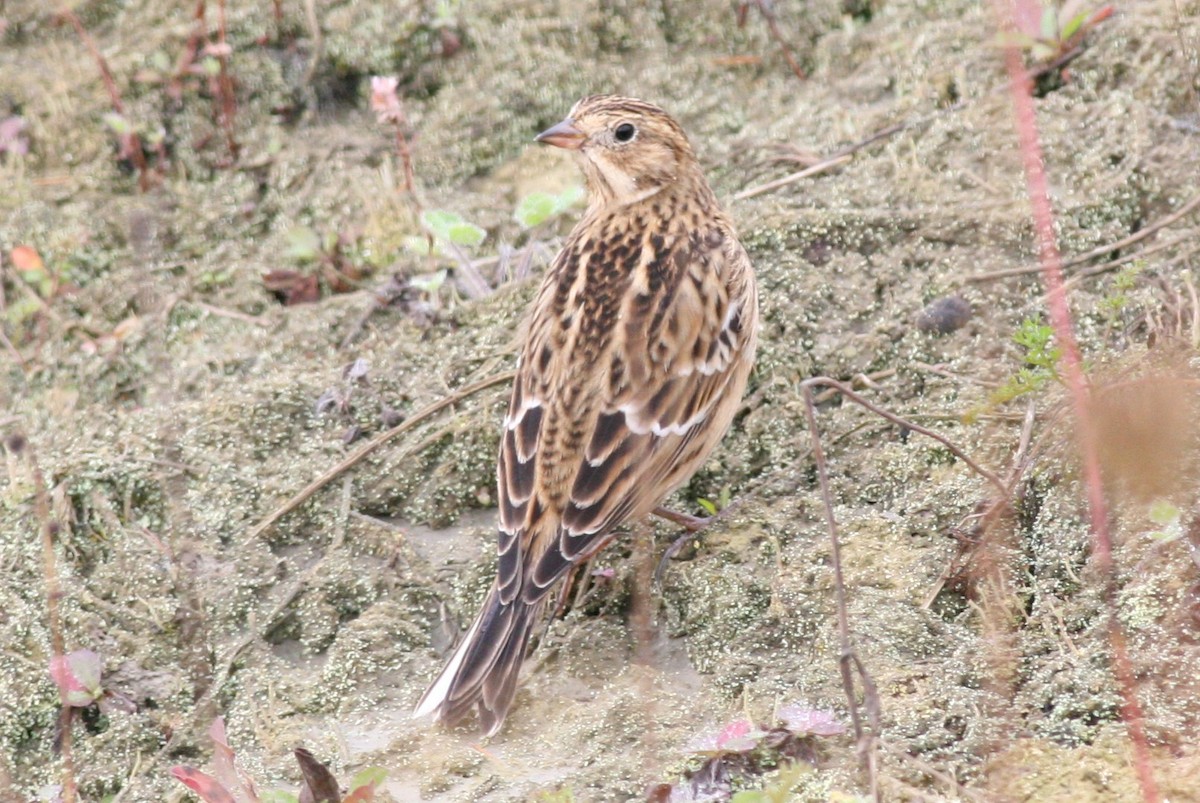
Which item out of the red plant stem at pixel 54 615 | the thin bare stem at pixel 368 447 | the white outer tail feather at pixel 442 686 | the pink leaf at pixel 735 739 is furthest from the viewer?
the thin bare stem at pixel 368 447

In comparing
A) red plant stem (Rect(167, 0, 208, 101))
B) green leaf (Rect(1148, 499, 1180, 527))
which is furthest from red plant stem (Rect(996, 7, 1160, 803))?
red plant stem (Rect(167, 0, 208, 101))

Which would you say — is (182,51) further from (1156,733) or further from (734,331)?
(1156,733)

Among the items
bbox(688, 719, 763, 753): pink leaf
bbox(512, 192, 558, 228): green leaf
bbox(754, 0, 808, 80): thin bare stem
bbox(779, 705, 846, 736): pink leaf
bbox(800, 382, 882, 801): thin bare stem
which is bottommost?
bbox(688, 719, 763, 753): pink leaf

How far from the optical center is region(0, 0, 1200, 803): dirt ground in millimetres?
4230

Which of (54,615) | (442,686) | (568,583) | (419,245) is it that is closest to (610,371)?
(568,583)

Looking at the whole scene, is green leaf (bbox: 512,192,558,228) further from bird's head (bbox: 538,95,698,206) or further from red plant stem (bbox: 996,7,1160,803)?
red plant stem (bbox: 996,7,1160,803)

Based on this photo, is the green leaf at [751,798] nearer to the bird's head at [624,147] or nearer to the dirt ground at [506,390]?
the dirt ground at [506,390]

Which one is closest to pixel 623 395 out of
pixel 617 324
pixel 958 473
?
pixel 617 324

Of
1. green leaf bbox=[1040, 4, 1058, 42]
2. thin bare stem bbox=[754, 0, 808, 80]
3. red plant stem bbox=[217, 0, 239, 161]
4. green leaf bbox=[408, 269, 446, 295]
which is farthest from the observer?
red plant stem bbox=[217, 0, 239, 161]

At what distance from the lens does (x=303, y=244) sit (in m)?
6.68

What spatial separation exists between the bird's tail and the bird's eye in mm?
1969

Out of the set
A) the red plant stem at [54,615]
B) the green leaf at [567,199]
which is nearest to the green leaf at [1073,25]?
the green leaf at [567,199]

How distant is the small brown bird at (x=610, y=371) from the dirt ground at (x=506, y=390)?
0.29m

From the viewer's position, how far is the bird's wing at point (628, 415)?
473 centimetres
